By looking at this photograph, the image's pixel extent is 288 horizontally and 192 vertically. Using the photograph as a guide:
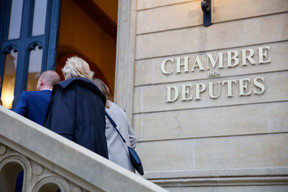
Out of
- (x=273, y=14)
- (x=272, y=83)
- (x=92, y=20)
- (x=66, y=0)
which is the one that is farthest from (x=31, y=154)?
(x=92, y=20)

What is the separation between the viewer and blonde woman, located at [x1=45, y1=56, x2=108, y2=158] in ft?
12.8

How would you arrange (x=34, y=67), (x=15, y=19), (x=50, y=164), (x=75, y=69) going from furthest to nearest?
1. (x=15, y=19)
2. (x=34, y=67)
3. (x=75, y=69)
4. (x=50, y=164)

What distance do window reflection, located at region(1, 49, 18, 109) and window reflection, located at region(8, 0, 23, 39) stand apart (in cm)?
28

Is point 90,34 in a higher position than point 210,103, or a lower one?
higher

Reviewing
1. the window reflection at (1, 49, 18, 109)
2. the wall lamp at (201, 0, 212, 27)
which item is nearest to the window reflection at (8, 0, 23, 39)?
the window reflection at (1, 49, 18, 109)

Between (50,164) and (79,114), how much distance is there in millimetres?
763

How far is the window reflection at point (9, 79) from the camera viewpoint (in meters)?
8.47

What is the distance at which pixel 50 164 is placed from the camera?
10.8ft

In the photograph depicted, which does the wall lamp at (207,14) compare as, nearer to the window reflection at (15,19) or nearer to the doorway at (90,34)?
the window reflection at (15,19)

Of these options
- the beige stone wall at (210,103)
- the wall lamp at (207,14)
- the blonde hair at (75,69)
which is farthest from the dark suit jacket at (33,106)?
the wall lamp at (207,14)

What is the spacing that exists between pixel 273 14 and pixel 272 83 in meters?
0.95

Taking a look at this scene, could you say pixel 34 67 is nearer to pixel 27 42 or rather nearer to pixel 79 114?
pixel 27 42

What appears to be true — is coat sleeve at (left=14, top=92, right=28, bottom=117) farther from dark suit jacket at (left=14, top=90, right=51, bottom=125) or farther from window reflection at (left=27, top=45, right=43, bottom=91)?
window reflection at (left=27, top=45, right=43, bottom=91)

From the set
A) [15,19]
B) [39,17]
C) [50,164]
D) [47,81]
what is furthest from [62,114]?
[15,19]
